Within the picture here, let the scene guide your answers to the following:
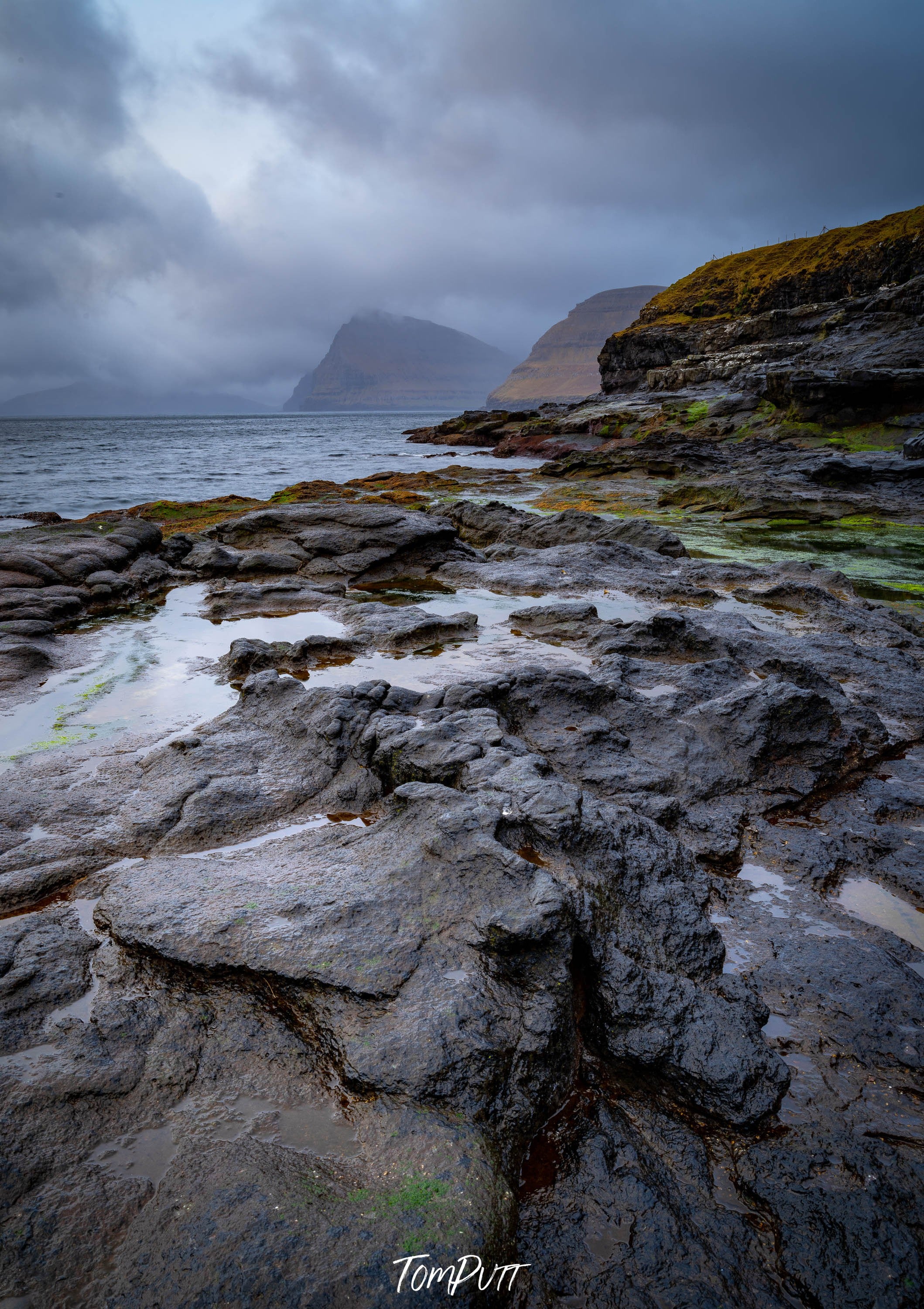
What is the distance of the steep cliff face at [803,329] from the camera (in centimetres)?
2264

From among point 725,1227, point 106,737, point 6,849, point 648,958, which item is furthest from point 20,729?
point 725,1227

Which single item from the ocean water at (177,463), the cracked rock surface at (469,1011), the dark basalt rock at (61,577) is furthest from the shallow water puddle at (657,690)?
the ocean water at (177,463)

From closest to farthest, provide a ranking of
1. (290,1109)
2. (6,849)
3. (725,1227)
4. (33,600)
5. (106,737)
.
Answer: (725,1227), (290,1109), (6,849), (106,737), (33,600)

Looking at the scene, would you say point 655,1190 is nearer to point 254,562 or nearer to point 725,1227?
point 725,1227

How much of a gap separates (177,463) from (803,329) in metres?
38.5

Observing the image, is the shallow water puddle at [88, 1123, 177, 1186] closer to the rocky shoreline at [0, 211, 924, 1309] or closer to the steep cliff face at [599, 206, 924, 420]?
the rocky shoreline at [0, 211, 924, 1309]

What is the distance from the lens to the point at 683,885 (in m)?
Answer: 3.02

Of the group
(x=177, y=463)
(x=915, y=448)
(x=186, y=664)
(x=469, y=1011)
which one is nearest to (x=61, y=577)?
(x=186, y=664)

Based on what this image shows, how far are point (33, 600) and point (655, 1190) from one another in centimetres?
865

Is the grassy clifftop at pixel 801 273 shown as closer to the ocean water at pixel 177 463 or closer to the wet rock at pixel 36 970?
the ocean water at pixel 177 463

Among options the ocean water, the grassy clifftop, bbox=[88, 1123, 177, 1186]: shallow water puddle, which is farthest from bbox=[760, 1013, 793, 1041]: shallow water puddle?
the grassy clifftop

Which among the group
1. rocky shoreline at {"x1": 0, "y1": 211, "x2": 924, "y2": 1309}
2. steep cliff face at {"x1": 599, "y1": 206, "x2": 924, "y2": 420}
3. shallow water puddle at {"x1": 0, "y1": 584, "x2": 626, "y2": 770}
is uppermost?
steep cliff face at {"x1": 599, "y1": 206, "x2": 924, "y2": 420}

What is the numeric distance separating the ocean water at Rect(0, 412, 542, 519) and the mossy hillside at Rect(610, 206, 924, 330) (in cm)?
2798

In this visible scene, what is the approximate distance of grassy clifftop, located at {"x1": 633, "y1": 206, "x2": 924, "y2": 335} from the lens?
4203 cm
